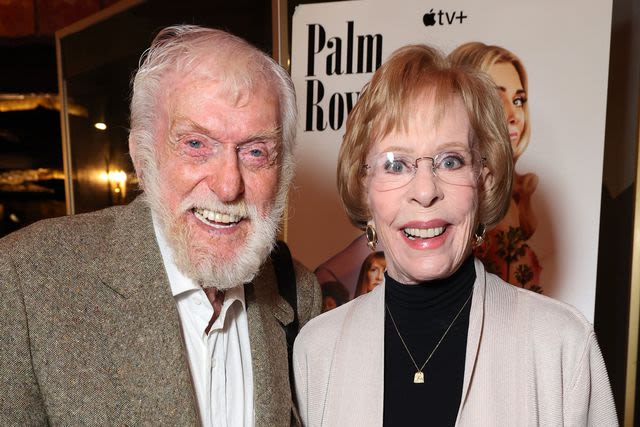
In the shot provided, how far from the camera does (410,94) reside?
1.71m

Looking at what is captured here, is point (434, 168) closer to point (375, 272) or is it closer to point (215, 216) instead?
point (215, 216)

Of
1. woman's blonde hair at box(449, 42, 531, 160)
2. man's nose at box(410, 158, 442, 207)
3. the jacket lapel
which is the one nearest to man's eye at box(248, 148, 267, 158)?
man's nose at box(410, 158, 442, 207)

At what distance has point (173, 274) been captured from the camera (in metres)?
1.71

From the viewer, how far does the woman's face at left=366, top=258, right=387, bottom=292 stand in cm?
270

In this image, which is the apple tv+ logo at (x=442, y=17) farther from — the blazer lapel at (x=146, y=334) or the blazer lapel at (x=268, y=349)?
the blazer lapel at (x=146, y=334)

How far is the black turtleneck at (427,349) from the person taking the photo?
65.8 inches

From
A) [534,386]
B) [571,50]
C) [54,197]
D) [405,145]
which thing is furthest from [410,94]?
[54,197]

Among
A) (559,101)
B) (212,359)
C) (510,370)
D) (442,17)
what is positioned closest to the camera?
(510,370)

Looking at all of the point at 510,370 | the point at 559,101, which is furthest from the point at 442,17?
the point at 510,370

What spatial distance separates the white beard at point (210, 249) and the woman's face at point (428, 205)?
0.34 meters

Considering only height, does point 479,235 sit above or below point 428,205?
below

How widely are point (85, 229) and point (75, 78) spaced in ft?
6.00

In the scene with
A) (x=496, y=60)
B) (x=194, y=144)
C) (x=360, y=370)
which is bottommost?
(x=360, y=370)

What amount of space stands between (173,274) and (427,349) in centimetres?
70
